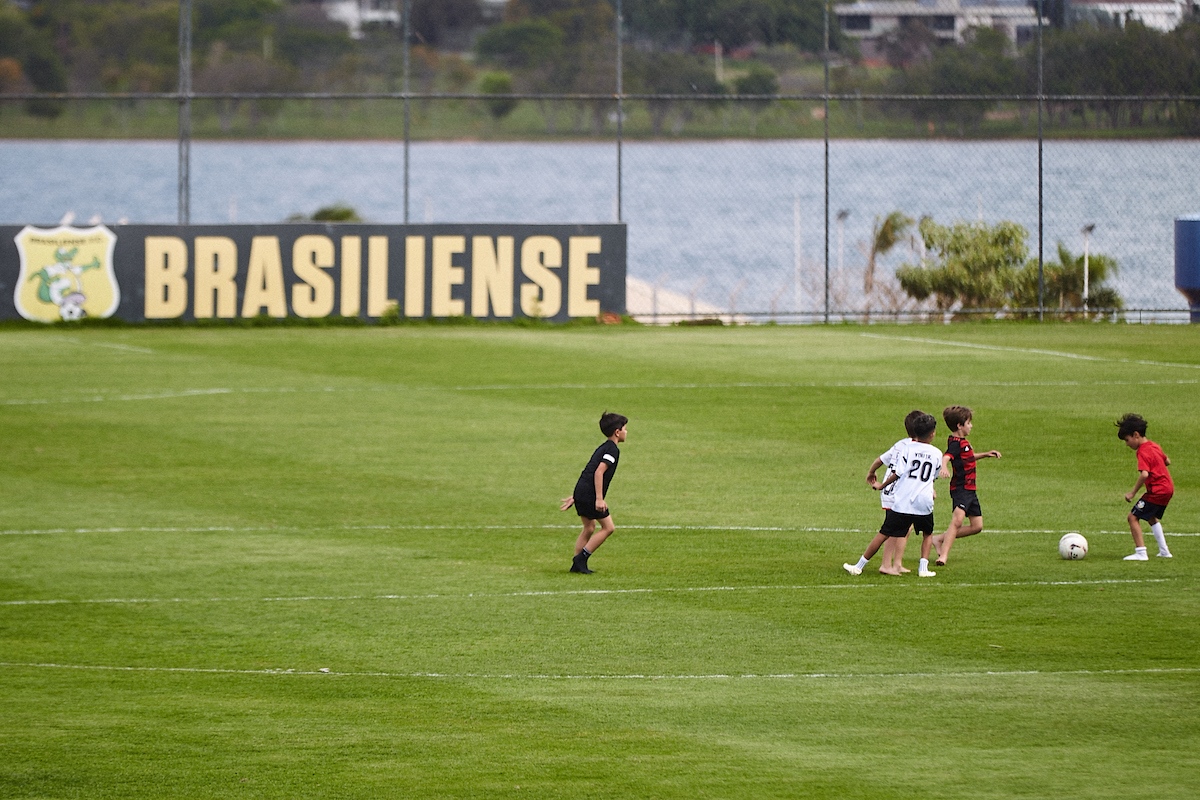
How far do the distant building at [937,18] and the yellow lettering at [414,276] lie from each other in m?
10.0

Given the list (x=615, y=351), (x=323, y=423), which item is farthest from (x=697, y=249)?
(x=323, y=423)

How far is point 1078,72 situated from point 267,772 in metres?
29.5

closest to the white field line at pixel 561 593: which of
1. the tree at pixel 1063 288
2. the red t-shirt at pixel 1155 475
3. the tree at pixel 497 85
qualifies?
the red t-shirt at pixel 1155 475

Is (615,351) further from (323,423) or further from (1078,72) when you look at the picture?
(1078,72)

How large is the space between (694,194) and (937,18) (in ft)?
236

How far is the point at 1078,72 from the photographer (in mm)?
34375

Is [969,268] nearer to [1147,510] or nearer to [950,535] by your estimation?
[1147,510]

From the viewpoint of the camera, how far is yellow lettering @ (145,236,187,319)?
2962 cm

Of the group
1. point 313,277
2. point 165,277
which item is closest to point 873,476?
point 313,277

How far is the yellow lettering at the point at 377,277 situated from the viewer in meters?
30.1

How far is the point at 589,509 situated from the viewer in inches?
494

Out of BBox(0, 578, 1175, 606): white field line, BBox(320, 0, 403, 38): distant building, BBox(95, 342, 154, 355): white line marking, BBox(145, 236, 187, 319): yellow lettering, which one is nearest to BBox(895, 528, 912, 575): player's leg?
BBox(0, 578, 1175, 606): white field line

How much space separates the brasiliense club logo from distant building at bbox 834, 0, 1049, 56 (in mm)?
14763

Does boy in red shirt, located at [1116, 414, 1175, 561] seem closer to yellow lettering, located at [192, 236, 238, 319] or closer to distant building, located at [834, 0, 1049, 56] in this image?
yellow lettering, located at [192, 236, 238, 319]
